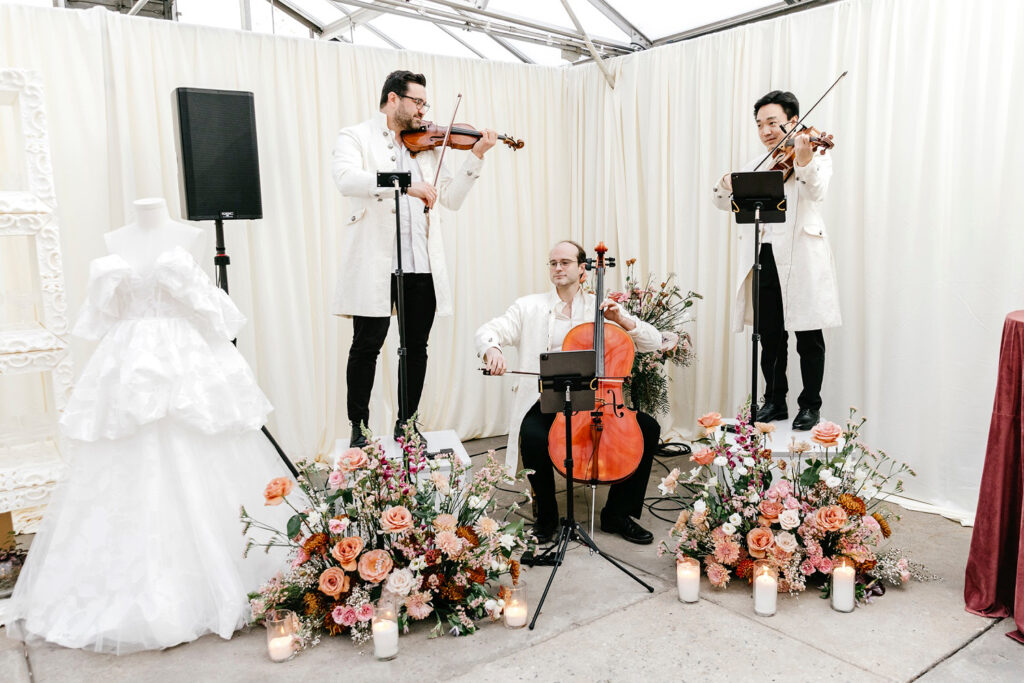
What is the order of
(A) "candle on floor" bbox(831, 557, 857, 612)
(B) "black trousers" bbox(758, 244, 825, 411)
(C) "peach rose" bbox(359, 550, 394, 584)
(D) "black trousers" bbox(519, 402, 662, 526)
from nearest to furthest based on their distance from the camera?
1. (C) "peach rose" bbox(359, 550, 394, 584)
2. (A) "candle on floor" bbox(831, 557, 857, 612)
3. (D) "black trousers" bbox(519, 402, 662, 526)
4. (B) "black trousers" bbox(758, 244, 825, 411)

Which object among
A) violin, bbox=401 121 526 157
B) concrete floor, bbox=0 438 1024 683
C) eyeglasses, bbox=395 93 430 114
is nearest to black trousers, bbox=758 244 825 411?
concrete floor, bbox=0 438 1024 683

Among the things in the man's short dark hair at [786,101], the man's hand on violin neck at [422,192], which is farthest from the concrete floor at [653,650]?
the man's short dark hair at [786,101]

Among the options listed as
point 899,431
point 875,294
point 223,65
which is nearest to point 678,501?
point 899,431

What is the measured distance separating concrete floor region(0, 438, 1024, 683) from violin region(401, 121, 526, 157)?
175 centimetres

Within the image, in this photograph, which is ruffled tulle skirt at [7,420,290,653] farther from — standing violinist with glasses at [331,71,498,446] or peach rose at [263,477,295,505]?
standing violinist with glasses at [331,71,498,446]

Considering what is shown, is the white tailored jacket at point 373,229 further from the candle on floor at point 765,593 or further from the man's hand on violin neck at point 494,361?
the candle on floor at point 765,593

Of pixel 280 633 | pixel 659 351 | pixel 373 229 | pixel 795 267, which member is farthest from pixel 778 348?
pixel 280 633

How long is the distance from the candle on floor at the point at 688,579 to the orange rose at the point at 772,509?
285mm

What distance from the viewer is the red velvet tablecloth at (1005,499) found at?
2.34 meters

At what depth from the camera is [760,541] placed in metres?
2.65

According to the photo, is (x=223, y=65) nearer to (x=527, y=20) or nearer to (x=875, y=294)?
(x=527, y=20)

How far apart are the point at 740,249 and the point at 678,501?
4.01ft

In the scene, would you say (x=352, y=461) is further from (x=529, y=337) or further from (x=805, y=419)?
(x=805, y=419)

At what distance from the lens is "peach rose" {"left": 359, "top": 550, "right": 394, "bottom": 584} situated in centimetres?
239
